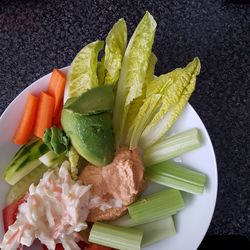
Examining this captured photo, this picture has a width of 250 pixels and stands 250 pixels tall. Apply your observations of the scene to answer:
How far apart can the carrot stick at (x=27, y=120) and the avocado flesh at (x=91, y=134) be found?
0.27 ft

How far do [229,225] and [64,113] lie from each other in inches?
17.6

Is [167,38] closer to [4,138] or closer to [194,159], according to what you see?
[194,159]

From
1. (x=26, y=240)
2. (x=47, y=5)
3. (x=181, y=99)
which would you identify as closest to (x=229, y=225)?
(x=181, y=99)

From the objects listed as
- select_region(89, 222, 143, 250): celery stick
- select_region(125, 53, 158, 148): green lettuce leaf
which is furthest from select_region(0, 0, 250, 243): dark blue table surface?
select_region(89, 222, 143, 250): celery stick

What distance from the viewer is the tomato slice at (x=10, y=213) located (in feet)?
3.67

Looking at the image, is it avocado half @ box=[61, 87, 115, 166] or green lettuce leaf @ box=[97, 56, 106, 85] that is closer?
avocado half @ box=[61, 87, 115, 166]

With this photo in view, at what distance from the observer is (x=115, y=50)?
1.12m

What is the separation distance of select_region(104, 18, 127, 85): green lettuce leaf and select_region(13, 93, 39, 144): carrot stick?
16 cm

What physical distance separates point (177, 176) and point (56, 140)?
26cm

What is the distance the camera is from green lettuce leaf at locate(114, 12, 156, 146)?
3.64 ft

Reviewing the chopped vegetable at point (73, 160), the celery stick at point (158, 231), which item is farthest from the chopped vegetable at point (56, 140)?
the celery stick at point (158, 231)

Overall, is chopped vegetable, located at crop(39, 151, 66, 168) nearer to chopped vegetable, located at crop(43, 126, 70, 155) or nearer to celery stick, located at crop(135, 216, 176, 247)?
chopped vegetable, located at crop(43, 126, 70, 155)

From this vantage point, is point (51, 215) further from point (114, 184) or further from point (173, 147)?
point (173, 147)

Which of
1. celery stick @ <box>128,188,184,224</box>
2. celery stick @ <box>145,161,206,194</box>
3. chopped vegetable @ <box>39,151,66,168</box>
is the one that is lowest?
celery stick @ <box>128,188,184,224</box>
